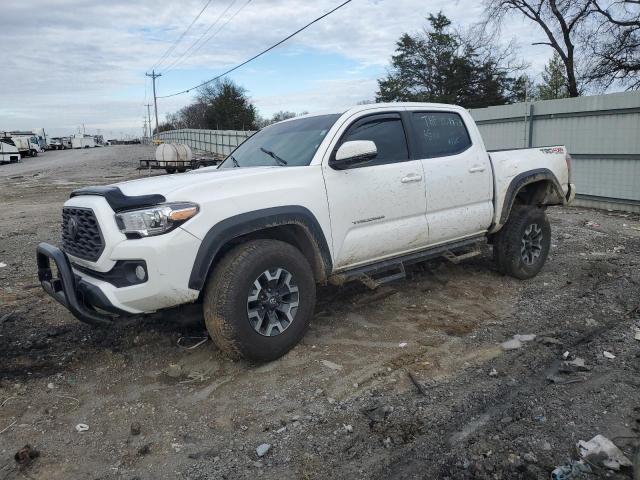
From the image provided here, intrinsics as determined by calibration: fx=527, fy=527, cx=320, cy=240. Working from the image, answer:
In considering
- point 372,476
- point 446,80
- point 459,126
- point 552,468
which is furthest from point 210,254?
point 446,80

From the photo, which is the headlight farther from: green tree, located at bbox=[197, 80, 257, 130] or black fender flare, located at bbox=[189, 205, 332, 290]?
green tree, located at bbox=[197, 80, 257, 130]

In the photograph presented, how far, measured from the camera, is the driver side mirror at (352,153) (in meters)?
4.13

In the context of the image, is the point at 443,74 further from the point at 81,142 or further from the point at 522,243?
the point at 81,142

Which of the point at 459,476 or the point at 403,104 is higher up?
the point at 403,104

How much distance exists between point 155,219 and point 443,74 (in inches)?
1582

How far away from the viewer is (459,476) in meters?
2.69

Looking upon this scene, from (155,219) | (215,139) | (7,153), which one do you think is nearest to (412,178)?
(155,219)

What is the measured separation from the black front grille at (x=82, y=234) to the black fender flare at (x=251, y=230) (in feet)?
2.26

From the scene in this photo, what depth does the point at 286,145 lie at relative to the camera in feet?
15.6

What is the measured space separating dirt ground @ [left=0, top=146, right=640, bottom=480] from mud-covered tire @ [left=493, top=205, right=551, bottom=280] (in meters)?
0.30

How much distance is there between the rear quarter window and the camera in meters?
5.02

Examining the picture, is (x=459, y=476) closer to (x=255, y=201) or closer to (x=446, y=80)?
(x=255, y=201)

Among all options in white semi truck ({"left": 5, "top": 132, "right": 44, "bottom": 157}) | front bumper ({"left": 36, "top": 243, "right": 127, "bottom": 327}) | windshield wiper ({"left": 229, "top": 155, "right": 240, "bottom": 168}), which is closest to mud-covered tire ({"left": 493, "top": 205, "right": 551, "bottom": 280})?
windshield wiper ({"left": 229, "top": 155, "right": 240, "bottom": 168})

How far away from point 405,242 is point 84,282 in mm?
2662
